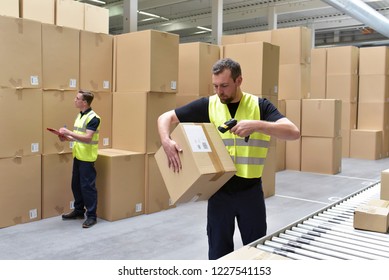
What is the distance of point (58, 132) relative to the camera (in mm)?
3832

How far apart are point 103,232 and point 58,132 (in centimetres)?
101

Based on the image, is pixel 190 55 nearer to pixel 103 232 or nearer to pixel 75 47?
pixel 75 47

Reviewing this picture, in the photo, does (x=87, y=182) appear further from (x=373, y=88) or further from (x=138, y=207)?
(x=373, y=88)

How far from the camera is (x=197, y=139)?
70.6 inches


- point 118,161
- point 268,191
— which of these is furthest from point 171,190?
point 268,191

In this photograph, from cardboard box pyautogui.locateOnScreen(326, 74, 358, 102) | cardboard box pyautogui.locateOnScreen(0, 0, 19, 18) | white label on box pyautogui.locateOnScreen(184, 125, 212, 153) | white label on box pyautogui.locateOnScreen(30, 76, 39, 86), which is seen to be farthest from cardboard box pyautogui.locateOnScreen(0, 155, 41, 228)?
cardboard box pyautogui.locateOnScreen(326, 74, 358, 102)

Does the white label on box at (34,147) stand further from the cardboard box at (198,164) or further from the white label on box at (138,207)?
the cardboard box at (198,164)

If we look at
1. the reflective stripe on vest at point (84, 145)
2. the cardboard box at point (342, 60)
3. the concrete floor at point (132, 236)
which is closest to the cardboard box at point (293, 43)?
the cardboard box at point (342, 60)

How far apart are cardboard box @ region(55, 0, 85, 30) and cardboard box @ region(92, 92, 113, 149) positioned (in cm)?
85

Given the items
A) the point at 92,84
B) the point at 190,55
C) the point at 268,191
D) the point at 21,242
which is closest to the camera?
the point at 21,242

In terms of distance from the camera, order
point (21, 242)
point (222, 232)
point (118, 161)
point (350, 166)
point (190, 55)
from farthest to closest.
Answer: point (350, 166) < point (190, 55) < point (118, 161) < point (21, 242) < point (222, 232)

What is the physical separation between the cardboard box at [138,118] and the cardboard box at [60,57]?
542mm

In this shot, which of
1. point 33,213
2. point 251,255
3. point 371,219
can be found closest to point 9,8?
point 33,213

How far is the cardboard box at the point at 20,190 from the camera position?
3.80 metres
